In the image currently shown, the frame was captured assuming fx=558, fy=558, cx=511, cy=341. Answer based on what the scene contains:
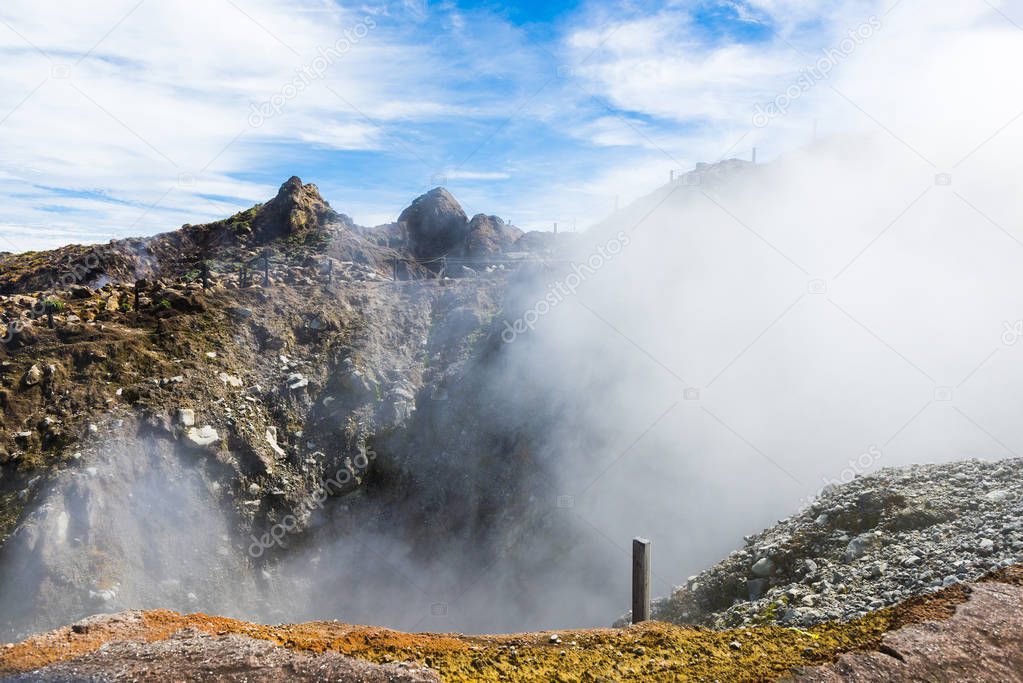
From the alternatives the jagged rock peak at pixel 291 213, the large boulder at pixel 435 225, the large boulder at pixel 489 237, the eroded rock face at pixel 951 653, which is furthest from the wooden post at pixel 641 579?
the large boulder at pixel 435 225

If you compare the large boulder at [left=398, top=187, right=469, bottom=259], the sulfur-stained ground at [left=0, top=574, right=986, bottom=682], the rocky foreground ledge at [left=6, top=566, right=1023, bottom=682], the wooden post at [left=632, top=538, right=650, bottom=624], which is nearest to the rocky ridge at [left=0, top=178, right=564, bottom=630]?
the sulfur-stained ground at [left=0, top=574, right=986, bottom=682]

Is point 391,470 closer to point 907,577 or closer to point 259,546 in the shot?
point 259,546

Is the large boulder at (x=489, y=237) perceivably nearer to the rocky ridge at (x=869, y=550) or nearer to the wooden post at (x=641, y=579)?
the rocky ridge at (x=869, y=550)

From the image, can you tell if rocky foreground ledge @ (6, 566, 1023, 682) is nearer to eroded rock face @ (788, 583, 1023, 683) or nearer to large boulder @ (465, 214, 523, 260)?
eroded rock face @ (788, 583, 1023, 683)

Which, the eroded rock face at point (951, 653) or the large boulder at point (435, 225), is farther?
the large boulder at point (435, 225)

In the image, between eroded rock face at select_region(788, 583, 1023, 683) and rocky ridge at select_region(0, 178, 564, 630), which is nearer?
eroded rock face at select_region(788, 583, 1023, 683)

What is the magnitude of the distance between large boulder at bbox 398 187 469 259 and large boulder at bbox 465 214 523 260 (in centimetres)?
66

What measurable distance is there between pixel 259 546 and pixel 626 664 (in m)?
13.6

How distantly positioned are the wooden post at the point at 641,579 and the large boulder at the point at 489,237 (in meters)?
27.2

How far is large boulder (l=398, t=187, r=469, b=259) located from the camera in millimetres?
38250

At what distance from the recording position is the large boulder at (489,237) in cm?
3634

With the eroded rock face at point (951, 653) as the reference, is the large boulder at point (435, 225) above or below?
above

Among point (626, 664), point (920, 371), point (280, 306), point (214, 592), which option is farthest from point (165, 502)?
point (920, 371)

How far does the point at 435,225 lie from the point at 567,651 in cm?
3533
